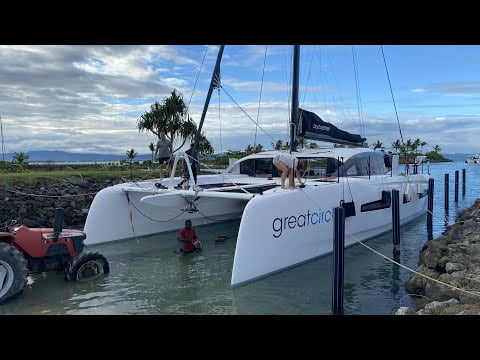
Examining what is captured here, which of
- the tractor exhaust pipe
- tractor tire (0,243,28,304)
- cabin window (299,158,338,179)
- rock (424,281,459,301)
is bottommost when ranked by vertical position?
rock (424,281,459,301)

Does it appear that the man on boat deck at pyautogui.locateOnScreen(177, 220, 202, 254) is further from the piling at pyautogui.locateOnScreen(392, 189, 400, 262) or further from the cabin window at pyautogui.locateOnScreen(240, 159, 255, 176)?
the piling at pyautogui.locateOnScreen(392, 189, 400, 262)

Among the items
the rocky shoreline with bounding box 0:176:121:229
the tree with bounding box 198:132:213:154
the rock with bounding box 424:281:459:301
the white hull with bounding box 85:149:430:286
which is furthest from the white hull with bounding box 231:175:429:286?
the tree with bounding box 198:132:213:154

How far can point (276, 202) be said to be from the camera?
614cm

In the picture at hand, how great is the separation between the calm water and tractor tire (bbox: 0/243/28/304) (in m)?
0.20

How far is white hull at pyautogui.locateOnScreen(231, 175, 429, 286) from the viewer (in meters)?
5.74

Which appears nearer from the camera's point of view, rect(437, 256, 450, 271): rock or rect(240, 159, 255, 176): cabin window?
rect(437, 256, 450, 271): rock

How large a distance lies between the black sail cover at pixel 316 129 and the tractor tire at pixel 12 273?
5.99 m

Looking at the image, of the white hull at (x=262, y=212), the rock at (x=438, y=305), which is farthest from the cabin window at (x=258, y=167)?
the rock at (x=438, y=305)

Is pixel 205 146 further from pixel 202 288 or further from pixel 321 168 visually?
pixel 202 288

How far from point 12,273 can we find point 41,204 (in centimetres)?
755

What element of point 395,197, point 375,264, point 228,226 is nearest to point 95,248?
point 228,226

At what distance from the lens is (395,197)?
8055 mm

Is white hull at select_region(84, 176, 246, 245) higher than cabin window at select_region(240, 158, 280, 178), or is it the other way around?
cabin window at select_region(240, 158, 280, 178)

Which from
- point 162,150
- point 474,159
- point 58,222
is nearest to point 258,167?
point 162,150
